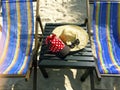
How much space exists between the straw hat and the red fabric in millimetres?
122

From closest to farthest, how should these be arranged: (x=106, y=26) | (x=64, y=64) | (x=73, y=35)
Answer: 1. (x=64, y=64)
2. (x=73, y=35)
3. (x=106, y=26)

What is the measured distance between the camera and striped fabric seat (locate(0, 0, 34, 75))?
151 inches

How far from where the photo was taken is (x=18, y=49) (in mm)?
3902

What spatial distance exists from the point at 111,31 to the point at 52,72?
3.36 ft

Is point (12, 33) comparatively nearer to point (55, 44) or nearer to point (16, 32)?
point (16, 32)

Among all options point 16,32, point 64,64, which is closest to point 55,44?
point 64,64

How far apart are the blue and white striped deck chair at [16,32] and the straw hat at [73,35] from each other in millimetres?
467

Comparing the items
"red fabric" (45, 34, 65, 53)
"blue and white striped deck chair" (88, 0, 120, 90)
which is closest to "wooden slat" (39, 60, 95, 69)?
"red fabric" (45, 34, 65, 53)

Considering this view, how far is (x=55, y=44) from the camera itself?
3.41 metres

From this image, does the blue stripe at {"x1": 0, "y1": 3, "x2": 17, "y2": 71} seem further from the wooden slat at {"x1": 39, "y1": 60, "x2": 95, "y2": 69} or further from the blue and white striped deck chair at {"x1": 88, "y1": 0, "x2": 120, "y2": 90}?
the blue and white striped deck chair at {"x1": 88, "y1": 0, "x2": 120, "y2": 90}

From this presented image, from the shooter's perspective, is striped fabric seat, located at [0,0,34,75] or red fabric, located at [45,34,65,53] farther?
striped fabric seat, located at [0,0,34,75]

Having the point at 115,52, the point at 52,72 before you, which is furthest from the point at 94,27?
the point at 52,72

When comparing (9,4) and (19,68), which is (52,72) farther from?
(9,4)

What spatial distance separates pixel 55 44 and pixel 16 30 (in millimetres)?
887
